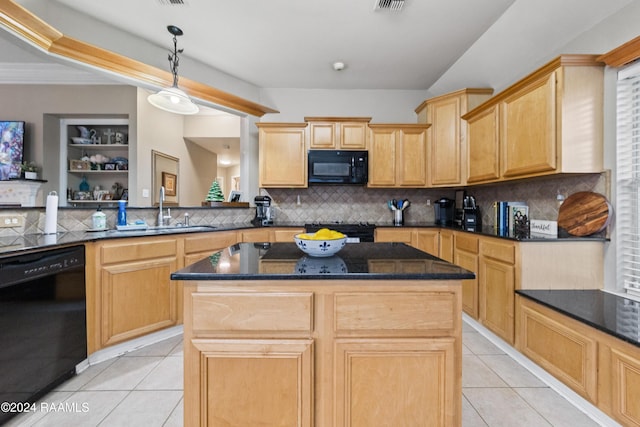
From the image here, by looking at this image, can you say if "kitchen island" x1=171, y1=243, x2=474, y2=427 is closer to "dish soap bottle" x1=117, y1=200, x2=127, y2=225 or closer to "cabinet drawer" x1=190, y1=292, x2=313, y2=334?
"cabinet drawer" x1=190, y1=292, x2=313, y2=334

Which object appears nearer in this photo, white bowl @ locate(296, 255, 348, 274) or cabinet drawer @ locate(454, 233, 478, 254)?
white bowl @ locate(296, 255, 348, 274)

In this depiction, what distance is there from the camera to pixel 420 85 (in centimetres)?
387

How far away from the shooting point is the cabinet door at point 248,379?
1008 millimetres

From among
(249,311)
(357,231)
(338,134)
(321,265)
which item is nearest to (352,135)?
(338,134)

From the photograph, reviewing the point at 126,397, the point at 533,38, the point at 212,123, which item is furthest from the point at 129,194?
the point at 533,38

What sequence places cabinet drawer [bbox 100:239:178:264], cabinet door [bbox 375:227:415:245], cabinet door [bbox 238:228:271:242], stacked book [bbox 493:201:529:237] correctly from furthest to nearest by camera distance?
1. cabinet door [bbox 375:227:415:245]
2. cabinet door [bbox 238:228:271:242]
3. stacked book [bbox 493:201:529:237]
4. cabinet drawer [bbox 100:239:178:264]

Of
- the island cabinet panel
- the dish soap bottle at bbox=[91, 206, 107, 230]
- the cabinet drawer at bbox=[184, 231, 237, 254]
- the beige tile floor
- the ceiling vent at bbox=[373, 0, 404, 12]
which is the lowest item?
the beige tile floor

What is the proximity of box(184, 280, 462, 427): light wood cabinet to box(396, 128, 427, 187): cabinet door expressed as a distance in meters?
→ 2.78

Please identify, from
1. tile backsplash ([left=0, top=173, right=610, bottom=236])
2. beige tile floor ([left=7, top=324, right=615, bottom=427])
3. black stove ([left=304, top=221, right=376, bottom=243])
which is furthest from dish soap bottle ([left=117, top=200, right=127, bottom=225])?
black stove ([left=304, top=221, right=376, bottom=243])

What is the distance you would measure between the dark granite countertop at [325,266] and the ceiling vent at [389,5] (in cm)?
202

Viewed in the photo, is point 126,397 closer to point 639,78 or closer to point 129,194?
point 129,194

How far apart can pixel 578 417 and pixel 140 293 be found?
2992mm

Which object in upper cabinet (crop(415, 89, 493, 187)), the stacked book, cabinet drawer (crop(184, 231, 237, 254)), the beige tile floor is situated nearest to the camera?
the beige tile floor

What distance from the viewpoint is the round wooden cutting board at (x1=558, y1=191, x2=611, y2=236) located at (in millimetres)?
1915
